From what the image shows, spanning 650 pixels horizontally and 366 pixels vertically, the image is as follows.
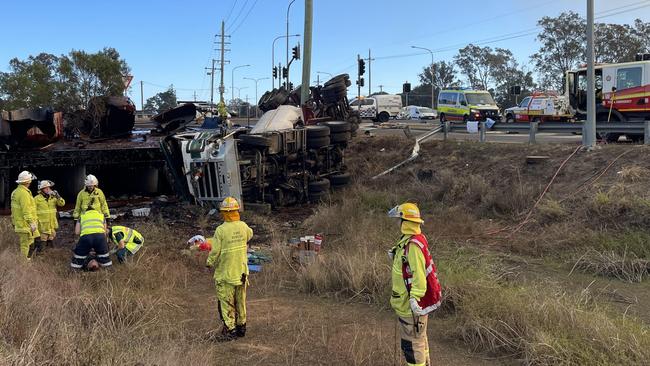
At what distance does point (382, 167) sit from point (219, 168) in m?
6.48

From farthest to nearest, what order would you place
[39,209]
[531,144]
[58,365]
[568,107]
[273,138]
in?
[568,107]
[531,144]
[273,138]
[39,209]
[58,365]

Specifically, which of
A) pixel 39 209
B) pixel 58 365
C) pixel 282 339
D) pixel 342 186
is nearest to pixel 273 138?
pixel 342 186

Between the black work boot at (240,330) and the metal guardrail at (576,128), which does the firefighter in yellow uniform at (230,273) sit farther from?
the metal guardrail at (576,128)

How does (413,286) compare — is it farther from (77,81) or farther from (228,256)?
(77,81)

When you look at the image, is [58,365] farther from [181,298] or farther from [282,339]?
[181,298]

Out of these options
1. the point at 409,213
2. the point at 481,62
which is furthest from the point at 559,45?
the point at 409,213

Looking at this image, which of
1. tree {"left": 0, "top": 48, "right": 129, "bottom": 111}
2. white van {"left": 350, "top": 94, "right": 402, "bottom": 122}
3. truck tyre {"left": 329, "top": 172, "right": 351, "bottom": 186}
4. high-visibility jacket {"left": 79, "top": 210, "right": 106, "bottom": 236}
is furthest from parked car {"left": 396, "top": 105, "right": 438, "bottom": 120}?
high-visibility jacket {"left": 79, "top": 210, "right": 106, "bottom": 236}

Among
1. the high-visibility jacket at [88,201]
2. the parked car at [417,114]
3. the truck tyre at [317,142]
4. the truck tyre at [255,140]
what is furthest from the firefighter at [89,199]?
the parked car at [417,114]

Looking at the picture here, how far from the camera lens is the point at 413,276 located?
13.1 ft

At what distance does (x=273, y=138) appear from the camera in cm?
1203

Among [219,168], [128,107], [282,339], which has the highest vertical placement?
[128,107]

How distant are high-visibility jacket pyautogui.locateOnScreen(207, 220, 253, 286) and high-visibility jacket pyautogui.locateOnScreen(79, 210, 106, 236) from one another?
2708mm

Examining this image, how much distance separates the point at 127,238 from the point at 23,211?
1525 mm

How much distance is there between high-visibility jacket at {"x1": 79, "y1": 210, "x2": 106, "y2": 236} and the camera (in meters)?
7.19
